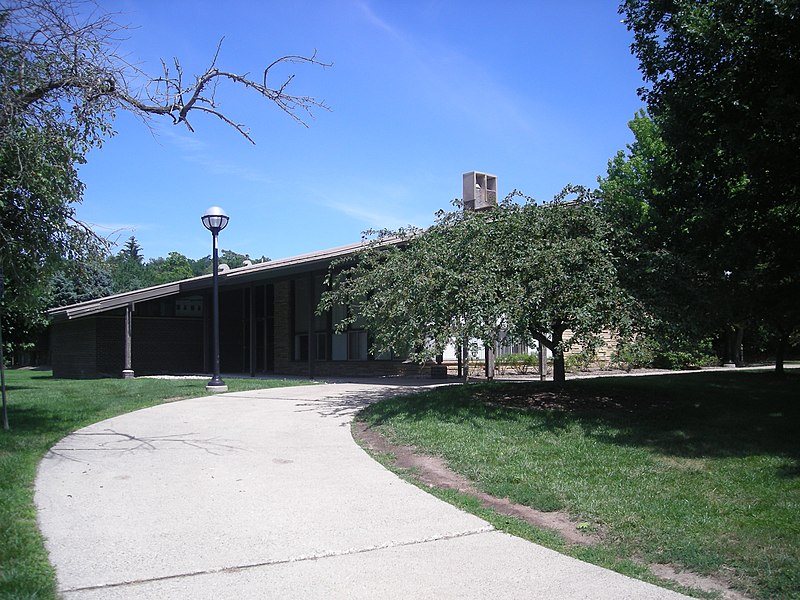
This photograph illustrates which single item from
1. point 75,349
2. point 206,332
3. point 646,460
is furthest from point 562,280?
point 75,349

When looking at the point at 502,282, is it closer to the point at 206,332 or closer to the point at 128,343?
the point at 128,343

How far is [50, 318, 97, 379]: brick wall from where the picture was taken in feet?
91.2

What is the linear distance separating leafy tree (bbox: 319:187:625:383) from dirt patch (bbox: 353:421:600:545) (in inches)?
76.4

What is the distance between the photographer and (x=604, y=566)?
201 inches

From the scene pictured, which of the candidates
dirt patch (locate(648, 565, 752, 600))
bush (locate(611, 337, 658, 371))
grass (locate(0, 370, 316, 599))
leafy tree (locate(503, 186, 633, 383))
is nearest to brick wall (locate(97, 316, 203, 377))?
grass (locate(0, 370, 316, 599))

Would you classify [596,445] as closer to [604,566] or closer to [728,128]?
[604,566]

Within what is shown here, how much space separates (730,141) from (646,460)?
16.1 ft

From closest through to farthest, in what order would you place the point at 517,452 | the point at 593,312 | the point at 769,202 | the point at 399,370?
the point at 517,452, the point at 593,312, the point at 769,202, the point at 399,370

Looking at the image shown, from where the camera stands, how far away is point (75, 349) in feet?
95.8

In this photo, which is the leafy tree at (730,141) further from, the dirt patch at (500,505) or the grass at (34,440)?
the grass at (34,440)

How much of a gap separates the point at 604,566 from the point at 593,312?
5981mm

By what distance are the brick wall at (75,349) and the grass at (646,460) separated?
63.0ft

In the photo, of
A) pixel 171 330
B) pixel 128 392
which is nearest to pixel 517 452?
pixel 128 392

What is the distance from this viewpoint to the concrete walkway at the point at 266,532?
4.70m
